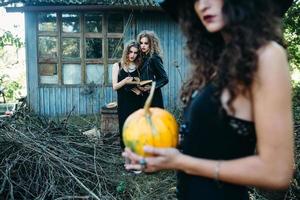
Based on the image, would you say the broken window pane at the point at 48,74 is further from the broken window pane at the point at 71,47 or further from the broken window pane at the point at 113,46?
the broken window pane at the point at 113,46

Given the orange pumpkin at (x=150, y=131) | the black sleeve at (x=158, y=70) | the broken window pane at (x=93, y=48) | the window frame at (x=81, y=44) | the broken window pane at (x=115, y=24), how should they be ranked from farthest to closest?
the broken window pane at (x=115, y=24) → the broken window pane at (x=93, y=48) → the window frame at (x=81, y=44) → the black sleeve at (x=158, y=70) → the orange pumpkin at (x=150, y=131)

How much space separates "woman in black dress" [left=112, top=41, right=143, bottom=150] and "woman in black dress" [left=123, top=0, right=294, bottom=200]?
427 cm

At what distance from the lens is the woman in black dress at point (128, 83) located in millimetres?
5898

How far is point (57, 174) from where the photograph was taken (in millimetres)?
4484

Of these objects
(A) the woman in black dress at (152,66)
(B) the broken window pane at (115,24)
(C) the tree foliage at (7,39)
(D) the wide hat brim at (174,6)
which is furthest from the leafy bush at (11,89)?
(D) the wide hat brim at (174,6)

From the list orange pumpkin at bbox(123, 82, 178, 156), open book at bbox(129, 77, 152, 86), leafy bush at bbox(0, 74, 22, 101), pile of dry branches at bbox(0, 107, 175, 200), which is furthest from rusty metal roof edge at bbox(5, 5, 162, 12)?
orange pumpkin at bbox(123, 82, 178, 156)

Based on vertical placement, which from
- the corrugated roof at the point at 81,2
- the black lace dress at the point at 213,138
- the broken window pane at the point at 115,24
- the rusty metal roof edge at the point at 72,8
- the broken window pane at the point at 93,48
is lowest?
the black lace dress at the point at 213,138

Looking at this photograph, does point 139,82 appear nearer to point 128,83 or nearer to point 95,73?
point 128,83

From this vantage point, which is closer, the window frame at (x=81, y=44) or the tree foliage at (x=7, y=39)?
the window frame at (x=81, y=44)

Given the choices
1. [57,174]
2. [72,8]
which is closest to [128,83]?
[57,174]

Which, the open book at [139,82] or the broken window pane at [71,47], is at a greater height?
the broken window pane at [71,47]

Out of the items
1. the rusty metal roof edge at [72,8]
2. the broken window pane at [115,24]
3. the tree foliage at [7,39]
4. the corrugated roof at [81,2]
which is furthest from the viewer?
the tree foliage at [7,39]

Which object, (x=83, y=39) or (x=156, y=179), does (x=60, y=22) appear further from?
(x=156, y=179)

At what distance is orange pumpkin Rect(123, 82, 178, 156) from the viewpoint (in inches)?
61.9
